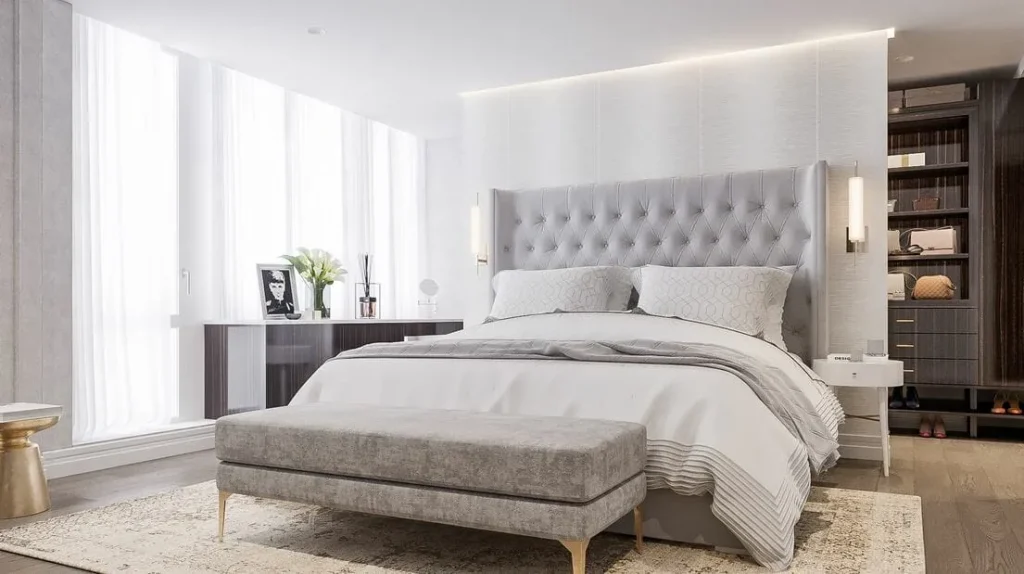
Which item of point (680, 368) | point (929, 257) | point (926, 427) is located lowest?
point (926, 427)

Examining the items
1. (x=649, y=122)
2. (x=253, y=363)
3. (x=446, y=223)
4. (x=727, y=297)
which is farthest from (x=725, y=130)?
(x=253, y=363)

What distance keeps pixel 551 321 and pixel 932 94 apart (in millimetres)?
3105

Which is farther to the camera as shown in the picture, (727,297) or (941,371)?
(941,371)

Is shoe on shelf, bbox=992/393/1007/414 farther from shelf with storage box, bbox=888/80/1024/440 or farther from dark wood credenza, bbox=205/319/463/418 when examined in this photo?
dark wood credenza, bbox=205/319/463/418

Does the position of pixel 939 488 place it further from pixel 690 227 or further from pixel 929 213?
pixel 929 213

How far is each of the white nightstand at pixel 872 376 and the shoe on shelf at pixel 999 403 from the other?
1512mm

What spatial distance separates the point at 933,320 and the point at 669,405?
3.25 meters

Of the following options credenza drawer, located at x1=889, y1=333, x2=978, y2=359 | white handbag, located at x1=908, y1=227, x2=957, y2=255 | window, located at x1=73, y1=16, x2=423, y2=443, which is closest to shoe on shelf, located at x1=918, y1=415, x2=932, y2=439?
credenza drawer, located at x1=889, y1=333, x2=978, y2=359

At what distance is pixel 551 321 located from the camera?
12.1 feet

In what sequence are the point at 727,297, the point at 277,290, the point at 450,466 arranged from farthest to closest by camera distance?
the point at 277,290 < the point at 727,297 < the point at 450,466

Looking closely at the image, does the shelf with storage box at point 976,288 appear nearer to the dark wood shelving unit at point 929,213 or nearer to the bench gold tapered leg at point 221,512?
the dark wood shelving unit at point 929,213

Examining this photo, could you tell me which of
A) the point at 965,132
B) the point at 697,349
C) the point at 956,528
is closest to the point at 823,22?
the point at 965,132

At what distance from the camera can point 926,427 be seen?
4895mm

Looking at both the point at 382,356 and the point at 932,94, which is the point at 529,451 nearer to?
the point at 382,356
